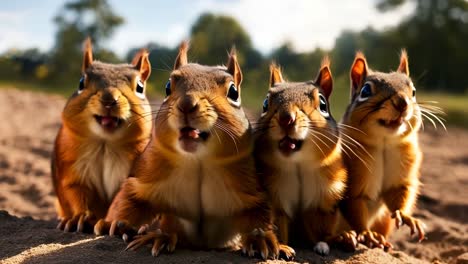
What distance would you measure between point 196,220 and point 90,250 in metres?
0.59

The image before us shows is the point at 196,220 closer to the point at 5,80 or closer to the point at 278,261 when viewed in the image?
the point at 278,261

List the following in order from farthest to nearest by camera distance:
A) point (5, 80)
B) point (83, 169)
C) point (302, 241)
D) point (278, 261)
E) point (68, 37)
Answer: point (68, 37) < point (5, 80) < point (83, 169) < point (302, 241) < point (278, 261)

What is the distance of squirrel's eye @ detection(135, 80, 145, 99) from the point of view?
12.8ft

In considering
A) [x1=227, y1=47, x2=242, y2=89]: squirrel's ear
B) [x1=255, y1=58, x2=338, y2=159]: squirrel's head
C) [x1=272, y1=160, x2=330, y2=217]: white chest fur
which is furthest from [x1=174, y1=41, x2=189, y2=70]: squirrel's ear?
[x1=272, y1=160, x2=330, y2=217]: white chest fur

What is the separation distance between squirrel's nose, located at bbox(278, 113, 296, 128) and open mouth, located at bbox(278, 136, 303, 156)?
0.08 metres

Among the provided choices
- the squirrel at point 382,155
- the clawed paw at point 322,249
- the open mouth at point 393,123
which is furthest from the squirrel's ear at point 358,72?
the clawed paw at point 322,249

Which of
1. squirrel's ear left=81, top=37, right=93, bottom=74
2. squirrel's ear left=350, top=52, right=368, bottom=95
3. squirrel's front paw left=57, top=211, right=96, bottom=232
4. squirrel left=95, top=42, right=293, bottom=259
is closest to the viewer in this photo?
squirrel left=95, top=42, right=293, bottom=259

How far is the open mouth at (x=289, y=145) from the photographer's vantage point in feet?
10.4

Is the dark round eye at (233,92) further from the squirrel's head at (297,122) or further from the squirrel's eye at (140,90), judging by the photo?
the squirrel's eye at (140,90)

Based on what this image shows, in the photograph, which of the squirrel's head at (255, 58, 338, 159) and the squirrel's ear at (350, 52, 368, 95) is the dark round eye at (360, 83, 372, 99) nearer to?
the squirrel's ear at (350, 52, 368, 95)

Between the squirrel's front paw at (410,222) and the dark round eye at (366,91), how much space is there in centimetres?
78

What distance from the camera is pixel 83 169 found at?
3861mm

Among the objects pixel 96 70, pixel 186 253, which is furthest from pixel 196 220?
pixel 96 70

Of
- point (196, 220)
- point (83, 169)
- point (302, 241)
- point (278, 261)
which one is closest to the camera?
point (278, 261)
